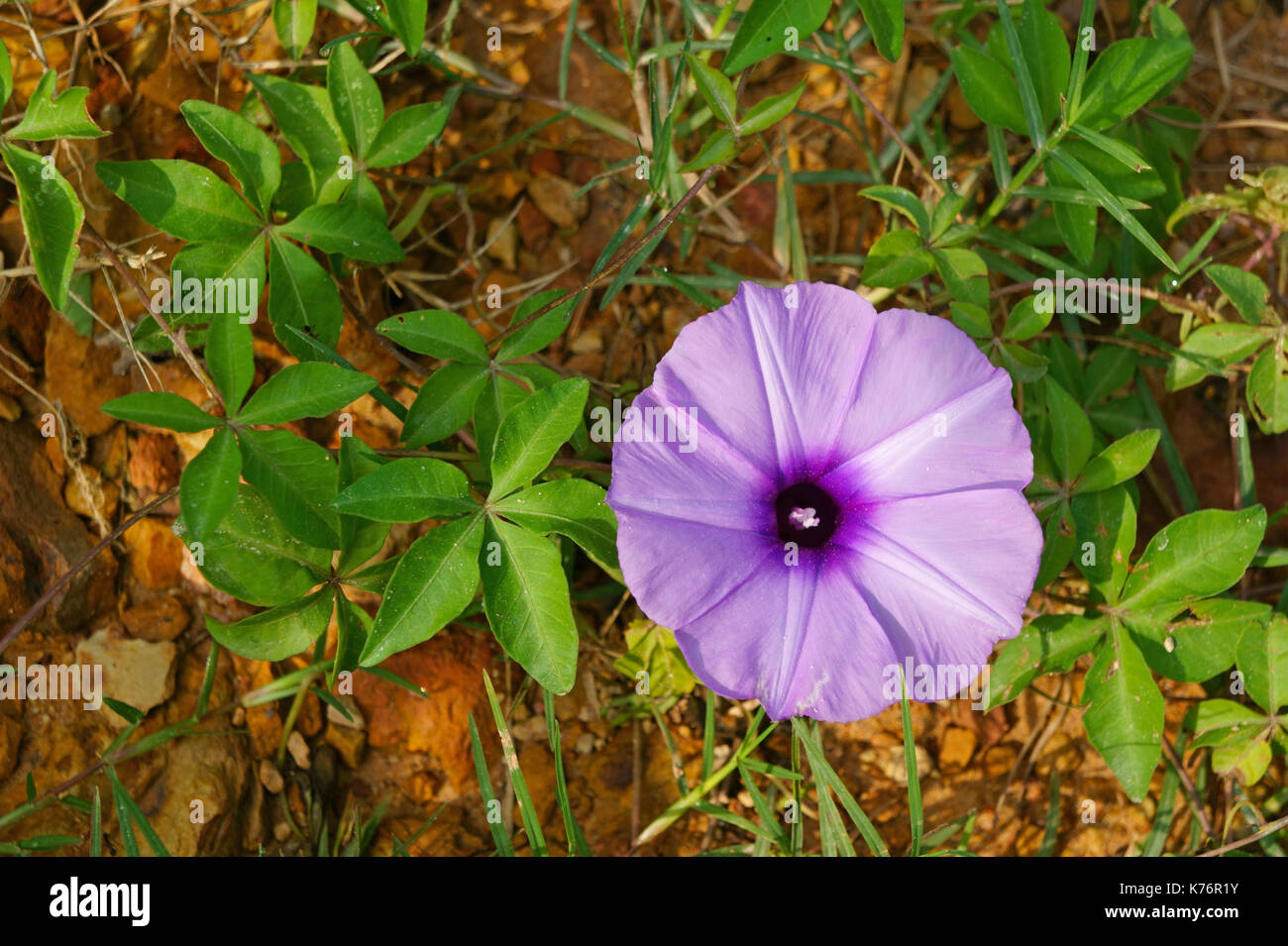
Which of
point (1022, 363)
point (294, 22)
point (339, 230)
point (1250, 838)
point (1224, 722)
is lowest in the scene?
point (1250, 838)

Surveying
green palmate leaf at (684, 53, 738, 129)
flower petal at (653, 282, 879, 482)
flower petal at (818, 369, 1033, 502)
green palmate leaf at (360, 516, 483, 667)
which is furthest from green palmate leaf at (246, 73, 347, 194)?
flower petal at (818, 369, 1033, 502)

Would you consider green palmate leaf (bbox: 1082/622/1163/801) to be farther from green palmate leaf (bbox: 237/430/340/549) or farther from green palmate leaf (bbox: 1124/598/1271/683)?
green palmate leaf (bbox: 237/430/340/549)

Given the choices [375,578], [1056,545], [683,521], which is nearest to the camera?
[683,521]

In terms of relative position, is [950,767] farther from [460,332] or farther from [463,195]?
[463,195]

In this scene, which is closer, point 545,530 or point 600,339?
point 545,530

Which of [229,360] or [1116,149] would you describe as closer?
[229,360]

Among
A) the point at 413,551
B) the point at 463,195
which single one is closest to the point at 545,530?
the point at 413,551

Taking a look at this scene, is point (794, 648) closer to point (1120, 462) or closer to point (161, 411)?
point (1120, 462)

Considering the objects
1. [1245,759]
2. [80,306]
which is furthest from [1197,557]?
[80,306]

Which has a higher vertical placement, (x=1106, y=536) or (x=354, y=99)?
(x=354, y=99)
